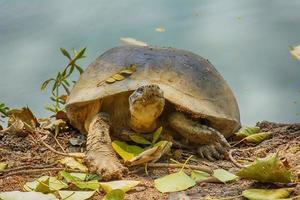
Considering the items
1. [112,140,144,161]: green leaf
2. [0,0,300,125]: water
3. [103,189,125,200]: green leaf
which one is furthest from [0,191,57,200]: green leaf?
[0,0,300,125]: water

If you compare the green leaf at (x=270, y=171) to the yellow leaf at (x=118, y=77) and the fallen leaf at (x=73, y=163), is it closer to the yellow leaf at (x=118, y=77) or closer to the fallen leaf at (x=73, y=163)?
the fallen leaf at (x=73, y=163)

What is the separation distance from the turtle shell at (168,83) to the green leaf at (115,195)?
2.32ft

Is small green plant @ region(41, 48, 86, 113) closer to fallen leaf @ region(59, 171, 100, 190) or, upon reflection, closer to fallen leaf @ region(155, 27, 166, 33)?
fallen leaf @ region(155, 27, 166, 33)

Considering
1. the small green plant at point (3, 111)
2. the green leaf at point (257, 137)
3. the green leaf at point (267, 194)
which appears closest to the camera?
the green leaf at point (267, 194)

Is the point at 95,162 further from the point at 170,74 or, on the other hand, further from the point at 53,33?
the point at 53,33

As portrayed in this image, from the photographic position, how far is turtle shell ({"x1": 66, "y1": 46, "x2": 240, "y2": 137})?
79.0 inches

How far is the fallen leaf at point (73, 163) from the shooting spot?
1.70m

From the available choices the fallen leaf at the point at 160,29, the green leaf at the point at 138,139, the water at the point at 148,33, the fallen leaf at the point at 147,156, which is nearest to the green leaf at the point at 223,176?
the fallen leaf at the point at 147,156

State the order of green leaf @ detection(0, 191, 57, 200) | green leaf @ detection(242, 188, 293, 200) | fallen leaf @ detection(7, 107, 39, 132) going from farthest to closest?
fallen leaf @ detection(7, 107, 39, 132) → green leaf @ detection(0, 191, 57, 200) → green leaf @ detection(242, 188, 293, 200)

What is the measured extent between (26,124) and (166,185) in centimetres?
91

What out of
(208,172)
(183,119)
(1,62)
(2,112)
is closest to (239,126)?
(183,119)

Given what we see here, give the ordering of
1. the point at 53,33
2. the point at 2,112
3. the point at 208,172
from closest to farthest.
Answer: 1. the point at 208,172
2. the point at 2,112
3. the point at 53,33

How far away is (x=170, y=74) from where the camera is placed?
207 cm

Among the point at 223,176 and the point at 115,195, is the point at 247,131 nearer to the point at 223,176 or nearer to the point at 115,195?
the point at 223,176
